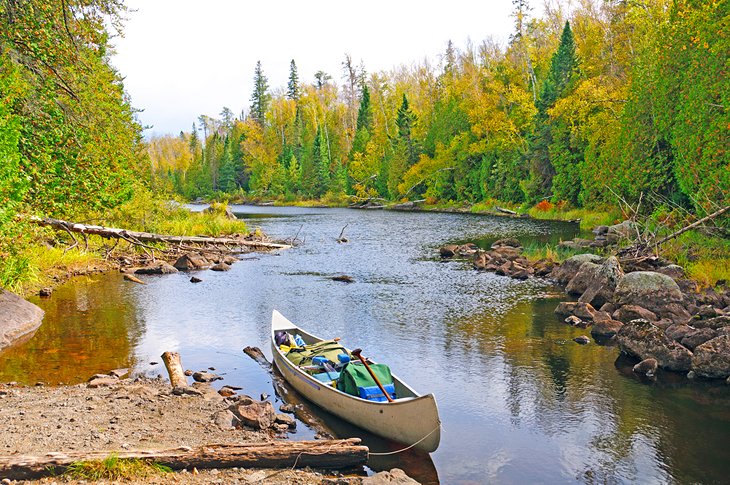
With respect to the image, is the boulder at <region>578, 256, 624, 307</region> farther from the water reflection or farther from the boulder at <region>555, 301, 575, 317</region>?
the water reflection

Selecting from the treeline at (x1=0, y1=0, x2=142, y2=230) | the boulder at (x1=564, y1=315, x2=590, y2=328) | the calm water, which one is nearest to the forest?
the treeline at (x1=0, y1=0, x2=142, y2=230)

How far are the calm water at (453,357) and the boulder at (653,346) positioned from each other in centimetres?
39

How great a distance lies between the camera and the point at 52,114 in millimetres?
17078

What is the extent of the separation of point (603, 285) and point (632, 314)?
10.1 ft

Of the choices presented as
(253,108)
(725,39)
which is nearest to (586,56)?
(725,39)

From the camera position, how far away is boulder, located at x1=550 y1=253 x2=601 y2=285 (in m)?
24.0

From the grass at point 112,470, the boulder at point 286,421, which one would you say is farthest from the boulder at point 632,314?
the grass at point 112,470

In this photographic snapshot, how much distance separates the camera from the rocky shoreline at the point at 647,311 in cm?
1348

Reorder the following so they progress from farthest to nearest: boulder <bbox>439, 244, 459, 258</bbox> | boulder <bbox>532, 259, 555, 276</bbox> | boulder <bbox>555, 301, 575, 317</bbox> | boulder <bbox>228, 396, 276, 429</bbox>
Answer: boulder <bbox>439, 244, 459, 258</bbox> < boulder <bbox>532, 259, 555, 276</bbox> < boulder <bbox>555, 301, 575, 317</bbox> < boulder <bbox>228, 396, 276, 429</bbox>

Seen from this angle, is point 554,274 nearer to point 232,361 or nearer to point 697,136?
point 697,136

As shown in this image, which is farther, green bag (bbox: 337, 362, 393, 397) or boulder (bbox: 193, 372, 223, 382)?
boulder (bbox: 193, 372, 223, 382)

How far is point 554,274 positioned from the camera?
83.0ft

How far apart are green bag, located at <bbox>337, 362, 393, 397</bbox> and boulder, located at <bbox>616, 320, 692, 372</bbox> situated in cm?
741

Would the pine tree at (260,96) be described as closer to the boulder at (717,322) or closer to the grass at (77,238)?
the grass at (77,238)
